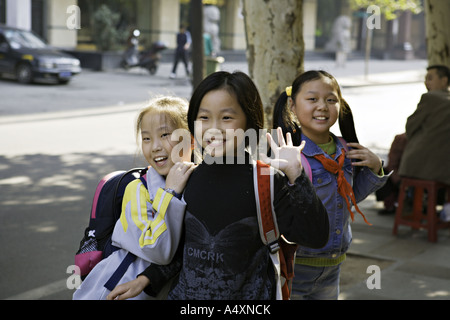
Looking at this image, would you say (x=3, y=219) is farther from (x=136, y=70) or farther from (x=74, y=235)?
(x=136, y=70)

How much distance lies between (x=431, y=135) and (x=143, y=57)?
58.8ft

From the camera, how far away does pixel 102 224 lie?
8.48ft

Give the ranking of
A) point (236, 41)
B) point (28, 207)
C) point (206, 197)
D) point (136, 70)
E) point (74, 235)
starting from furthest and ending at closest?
point (236, 41) < point (136, 70) < point (28, 207) < point (74, 235) < point (206, 197)

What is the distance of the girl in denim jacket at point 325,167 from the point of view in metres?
2.98

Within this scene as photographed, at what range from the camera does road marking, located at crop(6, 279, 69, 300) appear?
448 cm

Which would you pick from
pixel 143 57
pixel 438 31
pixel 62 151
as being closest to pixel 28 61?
pixel 143 57

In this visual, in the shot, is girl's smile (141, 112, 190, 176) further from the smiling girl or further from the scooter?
the scooter

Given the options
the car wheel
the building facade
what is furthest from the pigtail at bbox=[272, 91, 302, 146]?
the building facade

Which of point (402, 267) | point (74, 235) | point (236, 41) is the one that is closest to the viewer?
point (402, 267)

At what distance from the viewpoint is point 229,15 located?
33188 millimetres

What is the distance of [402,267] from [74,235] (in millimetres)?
2951

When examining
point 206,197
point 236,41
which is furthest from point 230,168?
point 236,41

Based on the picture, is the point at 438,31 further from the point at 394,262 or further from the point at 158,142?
the point at 158,142

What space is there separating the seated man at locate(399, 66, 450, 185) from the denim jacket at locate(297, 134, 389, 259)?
3.14 meters
